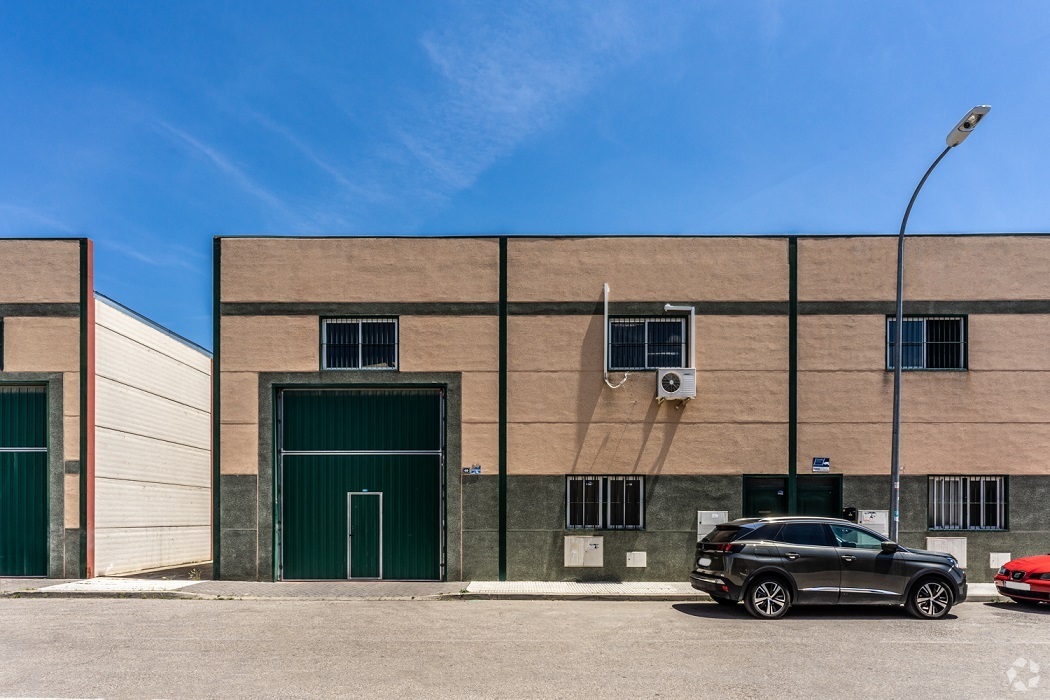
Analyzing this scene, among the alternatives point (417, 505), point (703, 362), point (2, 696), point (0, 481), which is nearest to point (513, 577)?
point (417, 505)

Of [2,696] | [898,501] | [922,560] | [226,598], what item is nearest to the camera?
[2,696]

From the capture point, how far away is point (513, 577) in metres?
15.3

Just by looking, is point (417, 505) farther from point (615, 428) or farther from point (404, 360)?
point (615, 428)

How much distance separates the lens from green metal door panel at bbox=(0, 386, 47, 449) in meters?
15.9

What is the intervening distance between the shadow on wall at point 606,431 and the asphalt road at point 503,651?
331cm

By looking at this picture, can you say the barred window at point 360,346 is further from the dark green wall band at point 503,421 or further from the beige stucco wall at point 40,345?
the beige stucco wall at point 40,345

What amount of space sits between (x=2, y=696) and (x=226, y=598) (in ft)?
20.6

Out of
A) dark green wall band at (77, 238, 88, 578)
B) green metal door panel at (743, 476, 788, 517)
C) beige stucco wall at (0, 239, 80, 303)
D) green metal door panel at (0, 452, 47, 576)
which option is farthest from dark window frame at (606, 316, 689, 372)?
green metal door panel at (0, 452, 47, 576)

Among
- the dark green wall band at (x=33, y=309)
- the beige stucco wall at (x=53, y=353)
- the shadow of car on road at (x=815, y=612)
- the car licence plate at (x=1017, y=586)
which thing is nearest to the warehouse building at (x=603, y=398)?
the car licence plate at (x=1017, y=586)

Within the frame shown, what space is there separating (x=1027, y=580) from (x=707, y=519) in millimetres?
5684

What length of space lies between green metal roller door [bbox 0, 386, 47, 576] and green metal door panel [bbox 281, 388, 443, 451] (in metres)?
5.34

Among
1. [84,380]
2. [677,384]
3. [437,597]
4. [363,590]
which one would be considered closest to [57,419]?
[84,380]

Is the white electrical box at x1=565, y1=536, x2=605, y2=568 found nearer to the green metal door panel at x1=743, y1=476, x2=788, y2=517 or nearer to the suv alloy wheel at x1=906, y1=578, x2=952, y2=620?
the green metal door panel at x1=743, y1=476, x2=788, y2=517

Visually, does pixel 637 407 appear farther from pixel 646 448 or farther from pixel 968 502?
pixel 968 502
